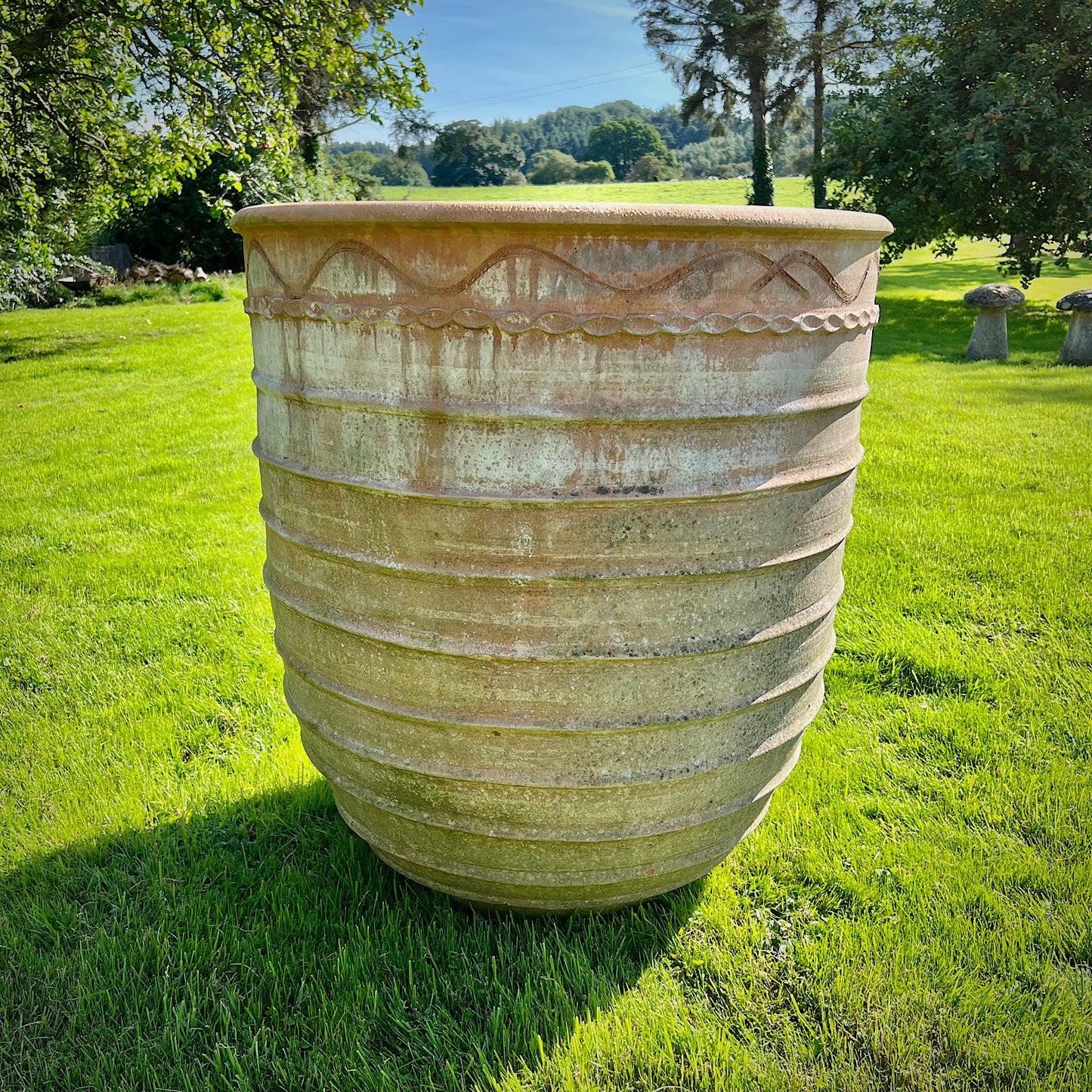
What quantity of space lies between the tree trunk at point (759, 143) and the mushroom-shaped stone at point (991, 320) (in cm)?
1479

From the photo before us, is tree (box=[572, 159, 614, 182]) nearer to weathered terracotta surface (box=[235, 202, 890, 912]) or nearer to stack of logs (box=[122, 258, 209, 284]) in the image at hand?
stack of logs (box=[122, 258, 209, 284])

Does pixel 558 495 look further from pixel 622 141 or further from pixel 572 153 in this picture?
pixel 622 141

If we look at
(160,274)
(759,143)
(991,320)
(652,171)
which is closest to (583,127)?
(759,143)

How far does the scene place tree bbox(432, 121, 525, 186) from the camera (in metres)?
19.3

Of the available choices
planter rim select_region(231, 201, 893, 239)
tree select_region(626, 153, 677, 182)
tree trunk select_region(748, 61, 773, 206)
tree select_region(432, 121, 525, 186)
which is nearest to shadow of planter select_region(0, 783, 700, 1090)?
planter rim select_region(231, 201, 893, 239)

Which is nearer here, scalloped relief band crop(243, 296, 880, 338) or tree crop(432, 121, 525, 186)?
scalloped relief band crop(243, 296, 880, 338)

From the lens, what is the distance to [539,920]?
2.05m

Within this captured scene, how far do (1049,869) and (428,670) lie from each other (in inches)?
72.0

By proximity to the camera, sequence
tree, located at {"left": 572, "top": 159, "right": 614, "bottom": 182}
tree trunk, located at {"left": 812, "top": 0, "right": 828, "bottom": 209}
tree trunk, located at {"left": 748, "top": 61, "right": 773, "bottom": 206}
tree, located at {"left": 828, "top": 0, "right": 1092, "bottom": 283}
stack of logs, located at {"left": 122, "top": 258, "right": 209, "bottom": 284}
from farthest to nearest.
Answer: tree trunk, located at {"left": 748, "top": 61, "right": 773, "bottom": 206}
tree trunk, located at {"left": 812, "top": 0, "right": 828, "bottom": 209}
stack of logs, located at {"left": 122, "top": 258, "right": 209, "bottom": 284}
tree, located at {"left": 572, "top": 159, "right": 614, "bottom": 182}
tree, located at {"left": 828, "top": 0, "right": 1092, "bottom": 283}

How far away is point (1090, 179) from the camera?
10289 mm

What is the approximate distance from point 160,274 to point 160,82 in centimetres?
1029

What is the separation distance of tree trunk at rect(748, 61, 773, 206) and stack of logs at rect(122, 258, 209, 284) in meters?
14.7

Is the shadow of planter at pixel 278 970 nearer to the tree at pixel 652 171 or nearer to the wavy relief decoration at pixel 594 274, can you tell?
the wavy relief decoration at pixel 594 274

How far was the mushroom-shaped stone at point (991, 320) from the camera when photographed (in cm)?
941
